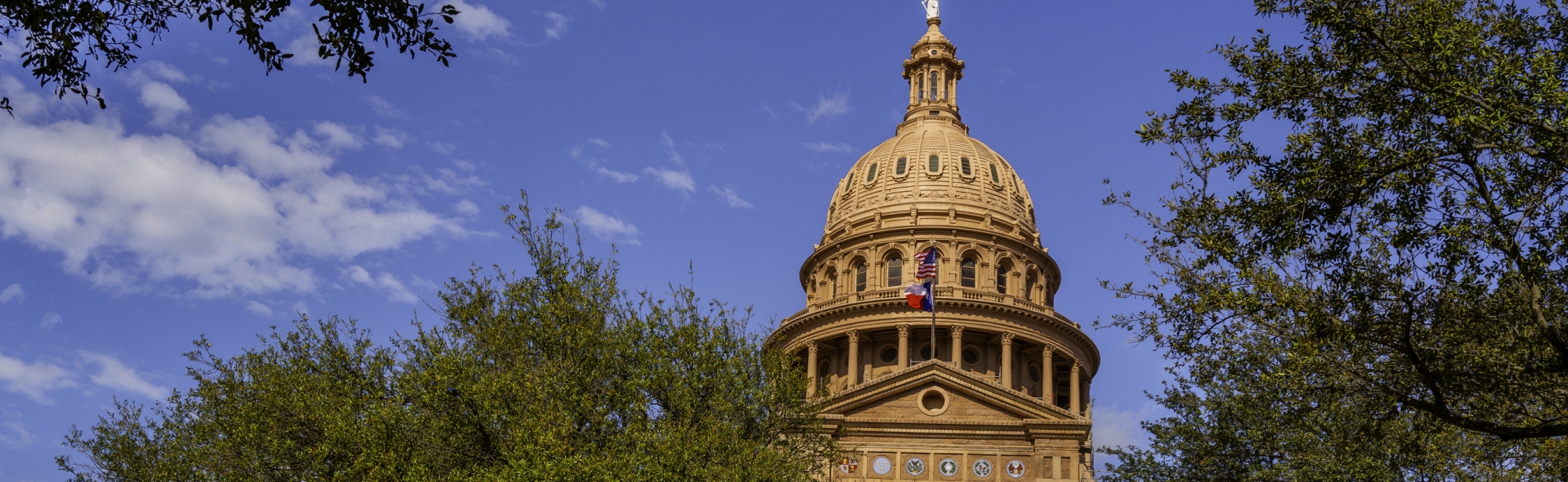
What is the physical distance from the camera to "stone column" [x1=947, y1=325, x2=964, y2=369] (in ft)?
225

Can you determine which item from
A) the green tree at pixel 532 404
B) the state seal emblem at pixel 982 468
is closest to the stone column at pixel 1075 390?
the state seal emblem at pixel 982 468

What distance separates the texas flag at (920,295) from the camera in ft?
209

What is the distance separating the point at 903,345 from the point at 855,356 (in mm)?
2656

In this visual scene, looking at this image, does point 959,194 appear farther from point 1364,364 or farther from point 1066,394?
point 1364,364

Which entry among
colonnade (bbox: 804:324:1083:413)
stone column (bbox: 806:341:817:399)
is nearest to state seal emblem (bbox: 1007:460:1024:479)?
colonnade (bbox: 804:324:1083:413)

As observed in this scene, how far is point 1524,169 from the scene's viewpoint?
17844 mm

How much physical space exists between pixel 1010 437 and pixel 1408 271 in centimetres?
3335

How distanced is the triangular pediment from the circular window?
3 centimetres

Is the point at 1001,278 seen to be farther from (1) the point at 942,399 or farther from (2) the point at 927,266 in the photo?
(1) the point at 942,399

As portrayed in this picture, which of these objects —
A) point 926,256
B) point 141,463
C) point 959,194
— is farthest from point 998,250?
point 141,463

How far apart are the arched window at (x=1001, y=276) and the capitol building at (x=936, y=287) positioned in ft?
0.20

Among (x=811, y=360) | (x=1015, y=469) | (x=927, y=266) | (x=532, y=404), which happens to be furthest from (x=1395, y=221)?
(x=811, y=360)

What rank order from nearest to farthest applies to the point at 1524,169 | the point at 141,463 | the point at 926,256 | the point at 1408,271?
the point at 1524,169 < the point at 1408,271 < the point at 141,463 < the point at 926,256

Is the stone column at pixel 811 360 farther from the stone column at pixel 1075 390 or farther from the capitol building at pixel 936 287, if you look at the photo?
the stone column at pixel 1075 390
